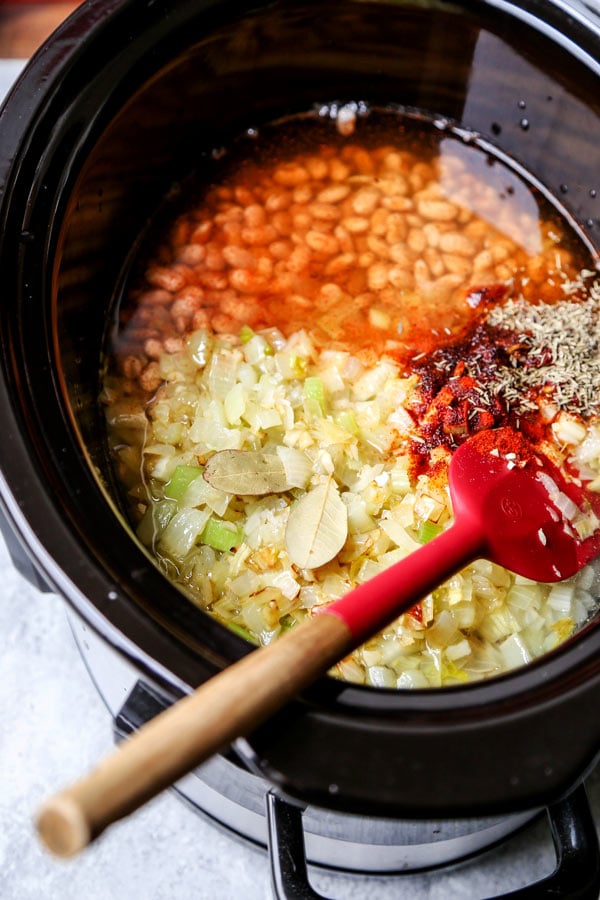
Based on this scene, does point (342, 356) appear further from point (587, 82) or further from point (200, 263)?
point (587, 82)

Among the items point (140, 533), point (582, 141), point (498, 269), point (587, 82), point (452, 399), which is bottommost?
point (140, 533)

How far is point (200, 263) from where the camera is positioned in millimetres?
1693

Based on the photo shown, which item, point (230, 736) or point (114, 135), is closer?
point (230, 736)

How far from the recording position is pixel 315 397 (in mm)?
1444

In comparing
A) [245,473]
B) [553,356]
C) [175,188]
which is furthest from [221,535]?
[175,188]

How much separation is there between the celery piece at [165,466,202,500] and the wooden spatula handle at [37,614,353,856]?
1.91 ft

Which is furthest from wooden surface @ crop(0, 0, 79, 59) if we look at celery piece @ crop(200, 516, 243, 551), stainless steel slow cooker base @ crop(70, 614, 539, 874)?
stainless steel slow cooker base @ crop(70, 614, 539, 874)

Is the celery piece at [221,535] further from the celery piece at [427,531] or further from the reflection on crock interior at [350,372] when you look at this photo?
the celery piece at [427,531]

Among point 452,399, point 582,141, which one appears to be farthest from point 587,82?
point 452,399

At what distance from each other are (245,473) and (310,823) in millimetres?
525

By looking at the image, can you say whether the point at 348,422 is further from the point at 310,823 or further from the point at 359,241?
the point at 310,823

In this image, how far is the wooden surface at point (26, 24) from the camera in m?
2.11

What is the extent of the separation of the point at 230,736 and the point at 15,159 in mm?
949

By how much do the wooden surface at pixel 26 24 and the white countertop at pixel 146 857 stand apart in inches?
66.1
